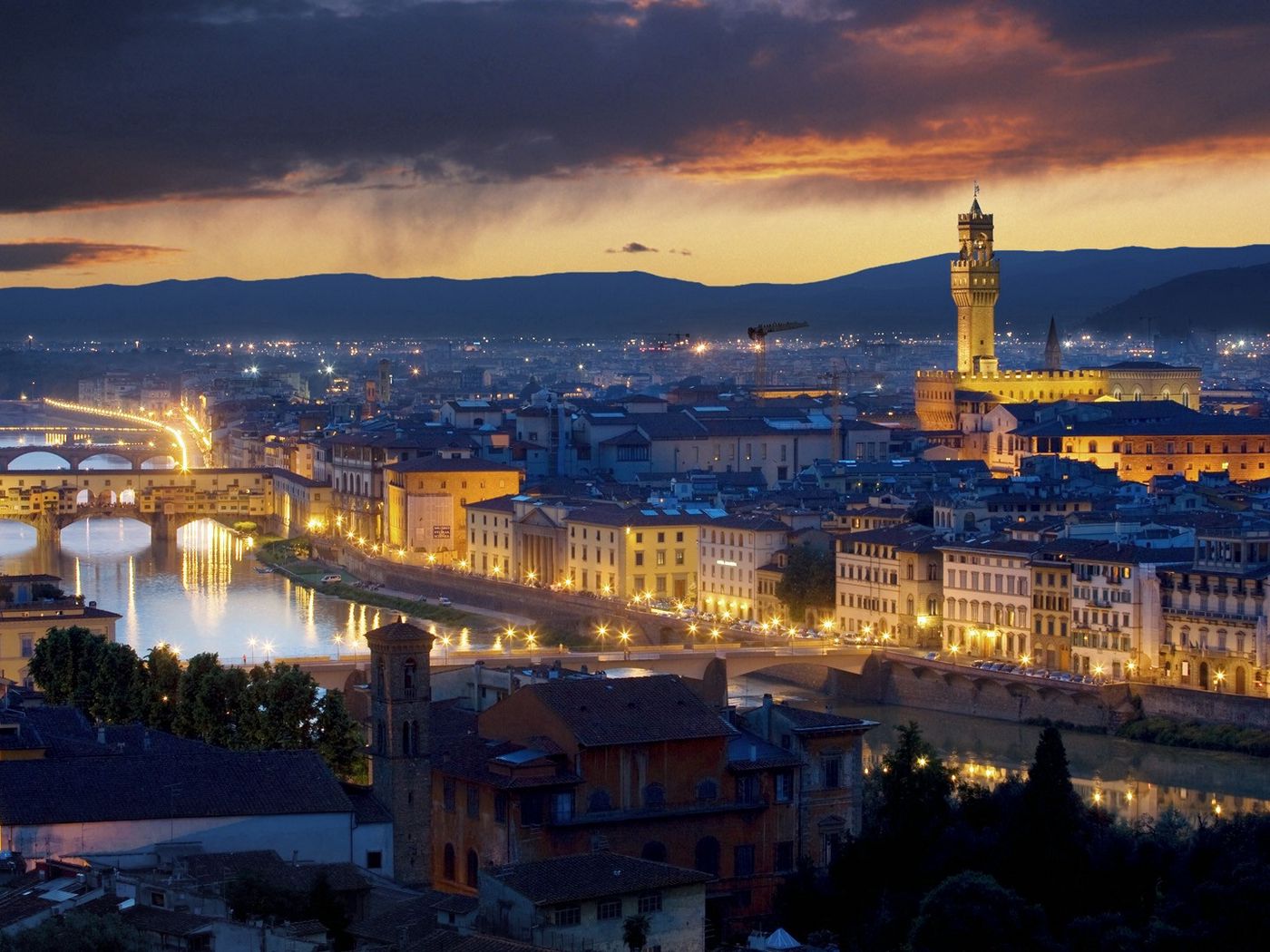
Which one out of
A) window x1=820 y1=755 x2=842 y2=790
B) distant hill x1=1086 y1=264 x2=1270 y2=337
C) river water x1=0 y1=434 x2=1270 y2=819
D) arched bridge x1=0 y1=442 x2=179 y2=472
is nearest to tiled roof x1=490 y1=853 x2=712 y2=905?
window x1=820 y1=755 x2=842 y2=790

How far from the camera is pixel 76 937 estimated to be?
37.8 feet

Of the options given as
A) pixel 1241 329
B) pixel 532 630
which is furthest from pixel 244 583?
pixel 1241 329

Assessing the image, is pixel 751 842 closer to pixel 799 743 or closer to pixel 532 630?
pixel 799 743

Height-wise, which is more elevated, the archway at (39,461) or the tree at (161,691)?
the tree at (161,691)

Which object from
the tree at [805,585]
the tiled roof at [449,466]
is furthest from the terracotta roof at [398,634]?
the tiled roof at [449,466]

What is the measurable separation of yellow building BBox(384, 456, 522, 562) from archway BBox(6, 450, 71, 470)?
3213 cm

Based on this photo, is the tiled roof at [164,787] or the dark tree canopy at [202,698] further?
the dark tree canopy at [202,698]

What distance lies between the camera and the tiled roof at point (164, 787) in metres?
14.7

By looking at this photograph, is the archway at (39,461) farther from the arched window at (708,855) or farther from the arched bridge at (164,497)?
the arched window at (708,855)

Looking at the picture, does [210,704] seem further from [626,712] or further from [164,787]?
[164,787]

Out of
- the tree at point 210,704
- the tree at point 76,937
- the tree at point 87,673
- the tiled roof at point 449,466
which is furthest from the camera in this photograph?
the tiled roof at point 449,466

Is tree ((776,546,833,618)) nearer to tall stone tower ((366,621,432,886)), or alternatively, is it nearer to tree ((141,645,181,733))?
tree ((141,645,181,733))

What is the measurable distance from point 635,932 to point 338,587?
88.4 feet

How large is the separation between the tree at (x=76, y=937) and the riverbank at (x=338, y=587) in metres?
23.1
